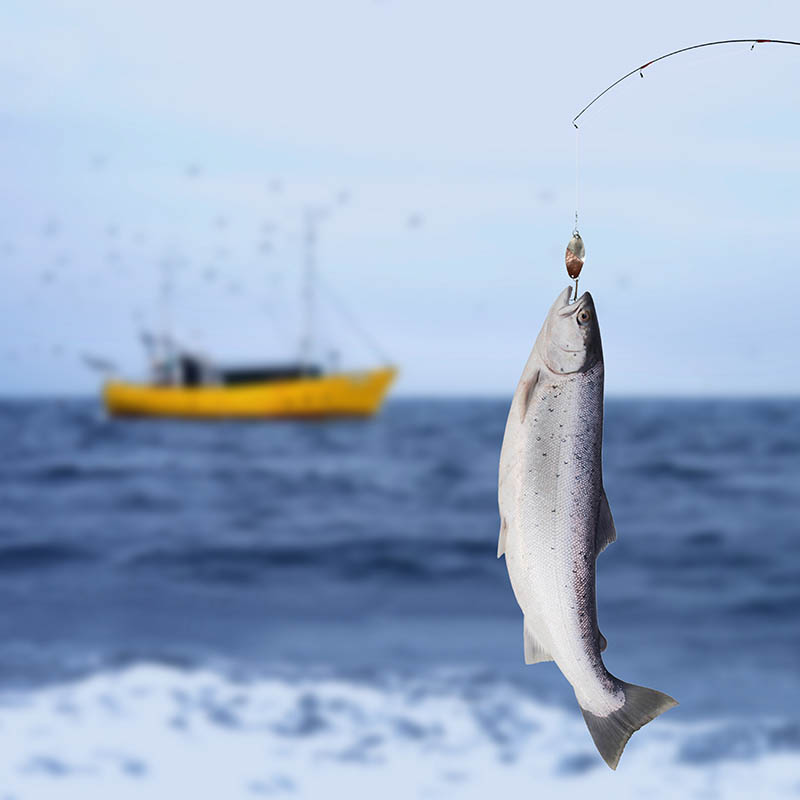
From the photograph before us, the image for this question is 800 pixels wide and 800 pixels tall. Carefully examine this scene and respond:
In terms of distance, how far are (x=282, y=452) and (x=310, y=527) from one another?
14531 millimetres

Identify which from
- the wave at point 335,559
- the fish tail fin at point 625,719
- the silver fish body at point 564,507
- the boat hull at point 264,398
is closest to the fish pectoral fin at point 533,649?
the silver fish body at point 564,507

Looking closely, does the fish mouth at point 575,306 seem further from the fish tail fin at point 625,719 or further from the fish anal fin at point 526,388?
the fish tail fin at point 625,719

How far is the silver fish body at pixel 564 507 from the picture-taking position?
84.0 inches

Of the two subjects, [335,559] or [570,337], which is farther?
[335,559]

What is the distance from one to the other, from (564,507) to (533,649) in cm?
34

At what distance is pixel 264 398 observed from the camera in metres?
34.0

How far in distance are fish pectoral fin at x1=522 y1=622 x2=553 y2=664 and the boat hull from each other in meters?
28.6

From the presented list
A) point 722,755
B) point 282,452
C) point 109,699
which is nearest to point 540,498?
point 722,755

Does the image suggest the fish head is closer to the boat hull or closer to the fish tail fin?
the fish tail fin

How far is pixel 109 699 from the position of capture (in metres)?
14.5

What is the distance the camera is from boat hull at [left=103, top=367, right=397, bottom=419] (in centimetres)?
3231

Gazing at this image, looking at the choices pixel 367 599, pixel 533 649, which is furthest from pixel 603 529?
pixel 367 599

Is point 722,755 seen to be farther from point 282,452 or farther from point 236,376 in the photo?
point 282,452

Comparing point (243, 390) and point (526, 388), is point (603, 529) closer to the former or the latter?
point (526, 388)
